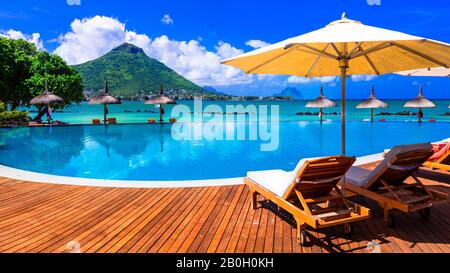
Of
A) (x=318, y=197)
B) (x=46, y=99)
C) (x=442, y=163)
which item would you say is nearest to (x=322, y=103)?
(x=46, y=99)

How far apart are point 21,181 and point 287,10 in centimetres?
5361

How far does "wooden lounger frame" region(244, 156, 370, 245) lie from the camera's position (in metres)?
3.14

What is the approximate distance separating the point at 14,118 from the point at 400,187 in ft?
69.9

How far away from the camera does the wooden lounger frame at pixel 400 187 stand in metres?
3.51

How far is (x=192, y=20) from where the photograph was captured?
9094cm

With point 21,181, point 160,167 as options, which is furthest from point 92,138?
point 21,181

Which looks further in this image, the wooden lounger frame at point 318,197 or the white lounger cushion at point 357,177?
the white lounger cushion at point 357,177

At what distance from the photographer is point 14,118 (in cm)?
1945

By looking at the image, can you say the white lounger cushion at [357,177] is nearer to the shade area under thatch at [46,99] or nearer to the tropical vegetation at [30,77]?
the shade area under thatch at [46,99]

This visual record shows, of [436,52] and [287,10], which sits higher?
[287,10]

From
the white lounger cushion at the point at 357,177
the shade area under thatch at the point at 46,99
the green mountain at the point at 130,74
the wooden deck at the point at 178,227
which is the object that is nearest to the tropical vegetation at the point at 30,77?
the shade area under thatch at the point at 46,99

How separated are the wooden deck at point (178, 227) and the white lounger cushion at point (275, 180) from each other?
0.37m
